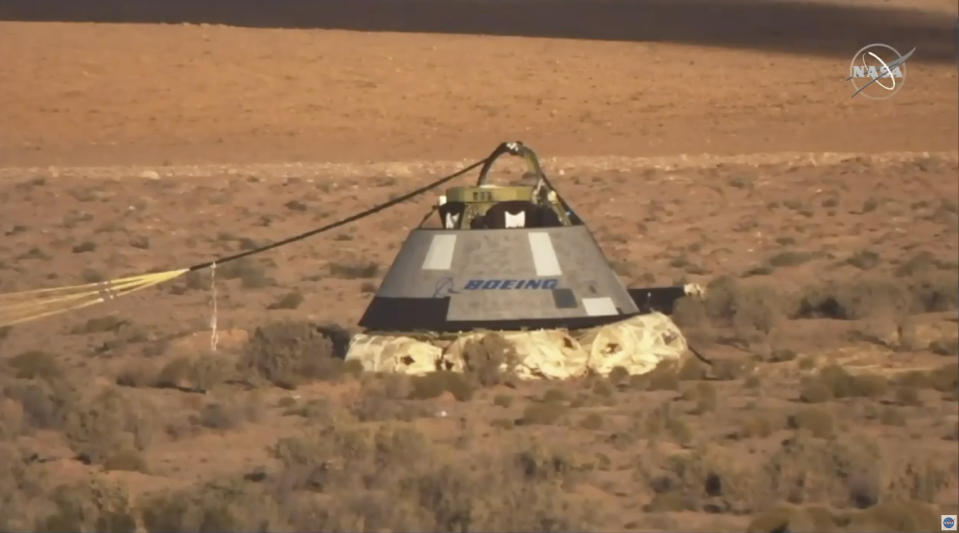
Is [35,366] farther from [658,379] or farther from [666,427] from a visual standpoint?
[666,427]

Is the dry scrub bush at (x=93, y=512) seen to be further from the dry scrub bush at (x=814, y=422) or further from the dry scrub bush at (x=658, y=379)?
the dry scrub bush at (x=658, y=379)

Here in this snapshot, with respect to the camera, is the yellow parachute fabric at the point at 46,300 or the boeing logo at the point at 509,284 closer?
the boeing logo at the point at 509,284

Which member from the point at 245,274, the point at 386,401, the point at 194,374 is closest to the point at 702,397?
the point at 386,401

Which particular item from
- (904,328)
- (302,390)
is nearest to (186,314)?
(302,390)

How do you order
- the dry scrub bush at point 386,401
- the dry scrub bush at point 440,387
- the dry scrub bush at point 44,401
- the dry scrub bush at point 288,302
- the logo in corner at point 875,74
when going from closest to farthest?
the dry scrub bush at point 386,401
the dry scrub bush at point 44,401
the dry scrub bush at point 440,387
the dry scrub bush at point 288,302
the logo in corner at point 875,74

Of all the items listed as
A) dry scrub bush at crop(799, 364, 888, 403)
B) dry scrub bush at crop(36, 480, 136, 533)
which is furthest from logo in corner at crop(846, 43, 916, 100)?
dry scrub bush at crop(36, 480, 136, 533)

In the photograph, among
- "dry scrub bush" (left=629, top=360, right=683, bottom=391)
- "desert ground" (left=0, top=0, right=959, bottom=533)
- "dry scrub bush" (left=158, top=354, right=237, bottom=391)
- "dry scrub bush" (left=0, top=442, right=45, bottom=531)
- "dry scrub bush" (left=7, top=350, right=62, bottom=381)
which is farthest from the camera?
"dry scrub bush" (left=7, top=350, right=62, bottom=381)

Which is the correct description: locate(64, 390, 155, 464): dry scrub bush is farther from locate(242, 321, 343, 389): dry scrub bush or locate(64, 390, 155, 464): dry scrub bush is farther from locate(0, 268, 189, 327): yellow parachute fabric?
locate(0, 268, 189, 327): yellow parachute fabric

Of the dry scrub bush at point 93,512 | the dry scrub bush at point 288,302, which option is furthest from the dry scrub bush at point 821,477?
the dry scrub bush at point 288,302
